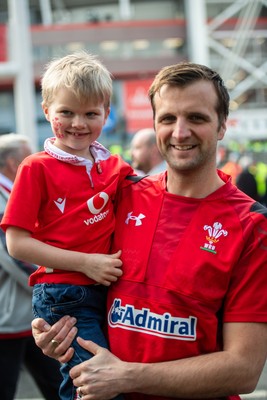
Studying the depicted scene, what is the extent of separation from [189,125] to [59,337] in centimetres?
83

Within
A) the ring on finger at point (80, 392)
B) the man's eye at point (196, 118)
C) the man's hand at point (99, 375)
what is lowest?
the ring on finger at point (80, 392)

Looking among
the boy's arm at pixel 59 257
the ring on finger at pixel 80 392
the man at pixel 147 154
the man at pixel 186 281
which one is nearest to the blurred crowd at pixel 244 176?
the man at pixel 147 154

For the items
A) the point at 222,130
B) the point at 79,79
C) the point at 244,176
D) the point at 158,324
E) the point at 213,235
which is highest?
the point at 79,79

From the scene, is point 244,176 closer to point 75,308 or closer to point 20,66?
point 75,308

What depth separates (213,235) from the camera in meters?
2.06

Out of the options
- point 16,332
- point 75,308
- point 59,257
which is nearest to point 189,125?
point 59,257

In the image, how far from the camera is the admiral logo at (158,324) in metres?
1.96

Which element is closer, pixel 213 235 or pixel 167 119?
pixel 213 235

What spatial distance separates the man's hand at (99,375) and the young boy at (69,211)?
0.26ft

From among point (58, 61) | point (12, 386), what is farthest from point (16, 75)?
point (58, 61)

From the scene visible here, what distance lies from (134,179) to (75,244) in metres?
0.36

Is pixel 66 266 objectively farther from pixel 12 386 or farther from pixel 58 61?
pixel 12 386

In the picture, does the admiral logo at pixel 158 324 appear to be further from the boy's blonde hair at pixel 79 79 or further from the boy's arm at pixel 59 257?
the boy's blonde hair at pixel 79 79

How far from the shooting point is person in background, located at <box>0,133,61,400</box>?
12.0 feet
